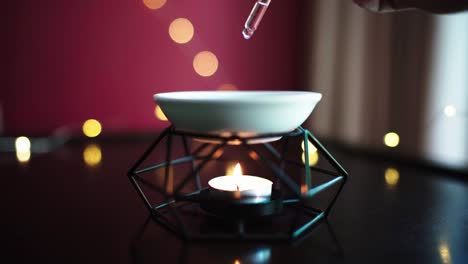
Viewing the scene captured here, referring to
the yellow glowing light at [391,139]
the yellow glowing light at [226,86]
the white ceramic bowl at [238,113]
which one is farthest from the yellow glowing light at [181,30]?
the white ceramic bowl at [238,113]

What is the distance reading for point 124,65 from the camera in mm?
1418

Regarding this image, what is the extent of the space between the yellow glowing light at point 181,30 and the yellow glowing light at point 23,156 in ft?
1.94

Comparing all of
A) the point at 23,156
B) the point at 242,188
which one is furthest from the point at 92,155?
the point at 242,188

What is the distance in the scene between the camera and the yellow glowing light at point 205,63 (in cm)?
148

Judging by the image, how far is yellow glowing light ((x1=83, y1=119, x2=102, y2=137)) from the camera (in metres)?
1.41

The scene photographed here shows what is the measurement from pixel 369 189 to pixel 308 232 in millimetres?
293

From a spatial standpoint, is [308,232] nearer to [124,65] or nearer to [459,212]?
[459,212]

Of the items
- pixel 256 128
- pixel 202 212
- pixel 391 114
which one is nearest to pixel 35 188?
pixel 202 212

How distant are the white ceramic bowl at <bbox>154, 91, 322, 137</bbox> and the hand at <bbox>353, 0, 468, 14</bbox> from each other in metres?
0.24

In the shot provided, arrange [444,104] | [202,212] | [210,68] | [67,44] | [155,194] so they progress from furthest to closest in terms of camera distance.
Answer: [210,68] → [67,44] → [444,104] → [155,194] → [202,212]

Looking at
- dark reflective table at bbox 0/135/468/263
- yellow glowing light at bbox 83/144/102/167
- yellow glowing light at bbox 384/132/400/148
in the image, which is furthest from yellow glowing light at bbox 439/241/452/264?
yellow glowing light at bbox 83/144/102/167

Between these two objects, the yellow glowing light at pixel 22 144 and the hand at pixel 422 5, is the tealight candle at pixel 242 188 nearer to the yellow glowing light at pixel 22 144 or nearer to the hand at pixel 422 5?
the hand at pixel 422 5

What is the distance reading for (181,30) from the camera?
4.75 ft

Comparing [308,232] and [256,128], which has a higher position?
[256,128]
